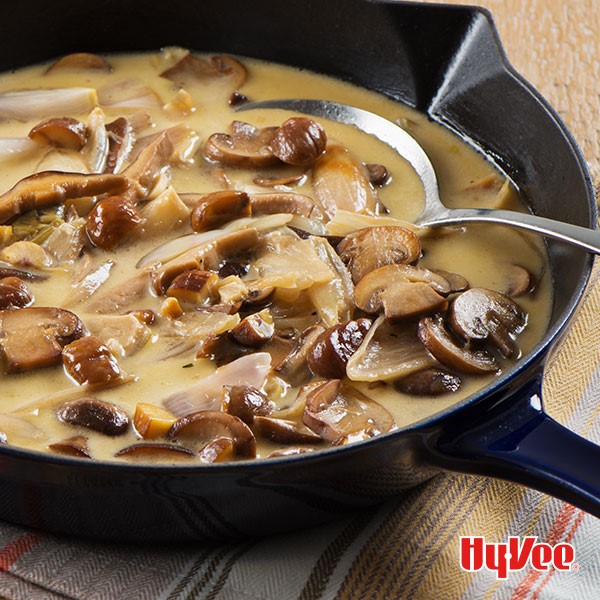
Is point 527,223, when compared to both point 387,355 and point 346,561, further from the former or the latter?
point 346,561

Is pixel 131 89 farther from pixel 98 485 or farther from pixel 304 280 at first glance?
pixel 98 485

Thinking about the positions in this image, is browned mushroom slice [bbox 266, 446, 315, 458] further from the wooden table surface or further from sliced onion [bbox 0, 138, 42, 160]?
the wooden table surface

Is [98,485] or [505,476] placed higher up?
[505,476]

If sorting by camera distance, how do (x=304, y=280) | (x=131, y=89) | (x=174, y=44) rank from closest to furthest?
1. (x=304, y=280)
2. (x=131, y=89)
3. (x=174, y=44)

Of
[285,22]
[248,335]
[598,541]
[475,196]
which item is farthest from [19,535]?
[285,22]

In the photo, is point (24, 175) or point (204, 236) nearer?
point (204, 236)

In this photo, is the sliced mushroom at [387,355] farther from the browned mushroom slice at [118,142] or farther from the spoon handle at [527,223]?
the browned mushroom slice at [118,142]

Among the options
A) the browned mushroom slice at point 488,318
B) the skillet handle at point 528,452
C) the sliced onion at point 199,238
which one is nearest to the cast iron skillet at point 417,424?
the skillet handle at point 528,452
